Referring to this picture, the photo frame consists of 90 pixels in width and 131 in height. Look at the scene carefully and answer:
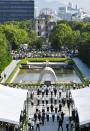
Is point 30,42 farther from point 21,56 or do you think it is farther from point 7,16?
point 7,16

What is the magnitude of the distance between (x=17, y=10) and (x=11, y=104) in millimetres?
137884

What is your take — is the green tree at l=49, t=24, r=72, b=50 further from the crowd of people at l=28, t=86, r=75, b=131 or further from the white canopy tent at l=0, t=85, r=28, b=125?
the white canopy tent at l=0, t=85, r=28, b=125

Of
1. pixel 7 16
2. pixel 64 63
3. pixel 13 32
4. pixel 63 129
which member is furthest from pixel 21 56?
pixel 7 16

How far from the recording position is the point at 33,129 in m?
24.2

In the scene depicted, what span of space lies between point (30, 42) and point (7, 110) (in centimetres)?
8196

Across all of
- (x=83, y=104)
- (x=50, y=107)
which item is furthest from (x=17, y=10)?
(x=83, y=104)

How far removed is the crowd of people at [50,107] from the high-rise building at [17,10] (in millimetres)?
122562

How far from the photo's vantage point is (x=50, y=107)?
29844 millimetres

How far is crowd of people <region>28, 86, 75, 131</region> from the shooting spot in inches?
978

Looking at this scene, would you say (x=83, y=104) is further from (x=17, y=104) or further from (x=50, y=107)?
(x=50, y=107)

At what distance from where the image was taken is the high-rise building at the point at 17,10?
159500 mm

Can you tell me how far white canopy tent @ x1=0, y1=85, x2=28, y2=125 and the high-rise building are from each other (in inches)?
5230

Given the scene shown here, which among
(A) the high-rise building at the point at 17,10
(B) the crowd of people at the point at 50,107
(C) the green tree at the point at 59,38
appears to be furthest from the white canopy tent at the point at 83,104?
(A) the high-rise building at the point at 17,10

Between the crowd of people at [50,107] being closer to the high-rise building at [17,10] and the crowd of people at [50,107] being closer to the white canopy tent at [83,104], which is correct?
the white canopy tent at [83,104]
